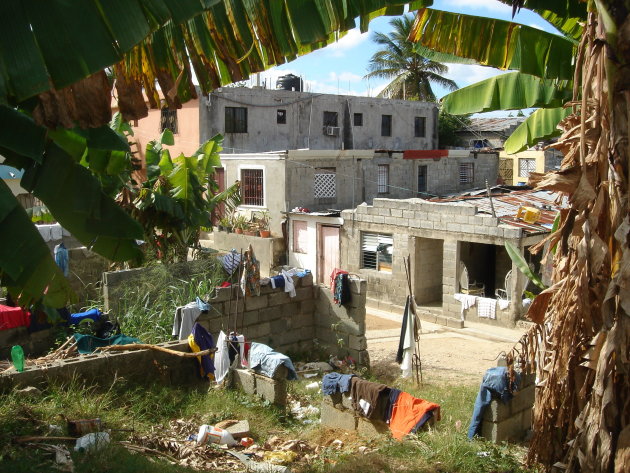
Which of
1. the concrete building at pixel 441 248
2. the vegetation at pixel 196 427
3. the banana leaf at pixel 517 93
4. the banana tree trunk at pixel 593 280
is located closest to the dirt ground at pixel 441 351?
the concrete building at pixel 441 248

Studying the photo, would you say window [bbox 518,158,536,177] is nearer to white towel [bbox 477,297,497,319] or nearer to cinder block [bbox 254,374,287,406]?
white towel [bbox 477,297,497,319]


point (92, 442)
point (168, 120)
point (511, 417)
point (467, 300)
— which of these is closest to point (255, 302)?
point (511, 417)

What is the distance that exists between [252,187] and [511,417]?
17175mm

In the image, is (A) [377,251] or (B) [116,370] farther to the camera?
(A) [377,251]

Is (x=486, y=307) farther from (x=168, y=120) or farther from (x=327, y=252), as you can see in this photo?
(x=168, y=120)

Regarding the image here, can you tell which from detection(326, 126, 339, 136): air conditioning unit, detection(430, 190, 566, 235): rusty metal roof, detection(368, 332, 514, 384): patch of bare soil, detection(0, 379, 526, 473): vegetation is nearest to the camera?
detection(0, 379, 526, 473): vegetation

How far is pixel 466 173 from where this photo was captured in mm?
31594

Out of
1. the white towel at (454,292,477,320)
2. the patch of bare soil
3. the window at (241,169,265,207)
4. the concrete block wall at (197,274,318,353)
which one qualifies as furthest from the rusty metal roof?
the concrete block wall at (197,274,318,353)

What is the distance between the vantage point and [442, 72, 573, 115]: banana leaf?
741cm

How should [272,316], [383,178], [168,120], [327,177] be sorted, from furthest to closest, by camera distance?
[168,120] < [383,178] < [327,177] < [272,316]

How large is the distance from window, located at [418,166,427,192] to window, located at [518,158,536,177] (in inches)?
256

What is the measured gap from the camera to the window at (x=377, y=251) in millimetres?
21922

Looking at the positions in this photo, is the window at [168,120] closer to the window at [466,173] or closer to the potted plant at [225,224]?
the potted plant at [225,224]

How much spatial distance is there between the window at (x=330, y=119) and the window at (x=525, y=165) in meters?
9.34
